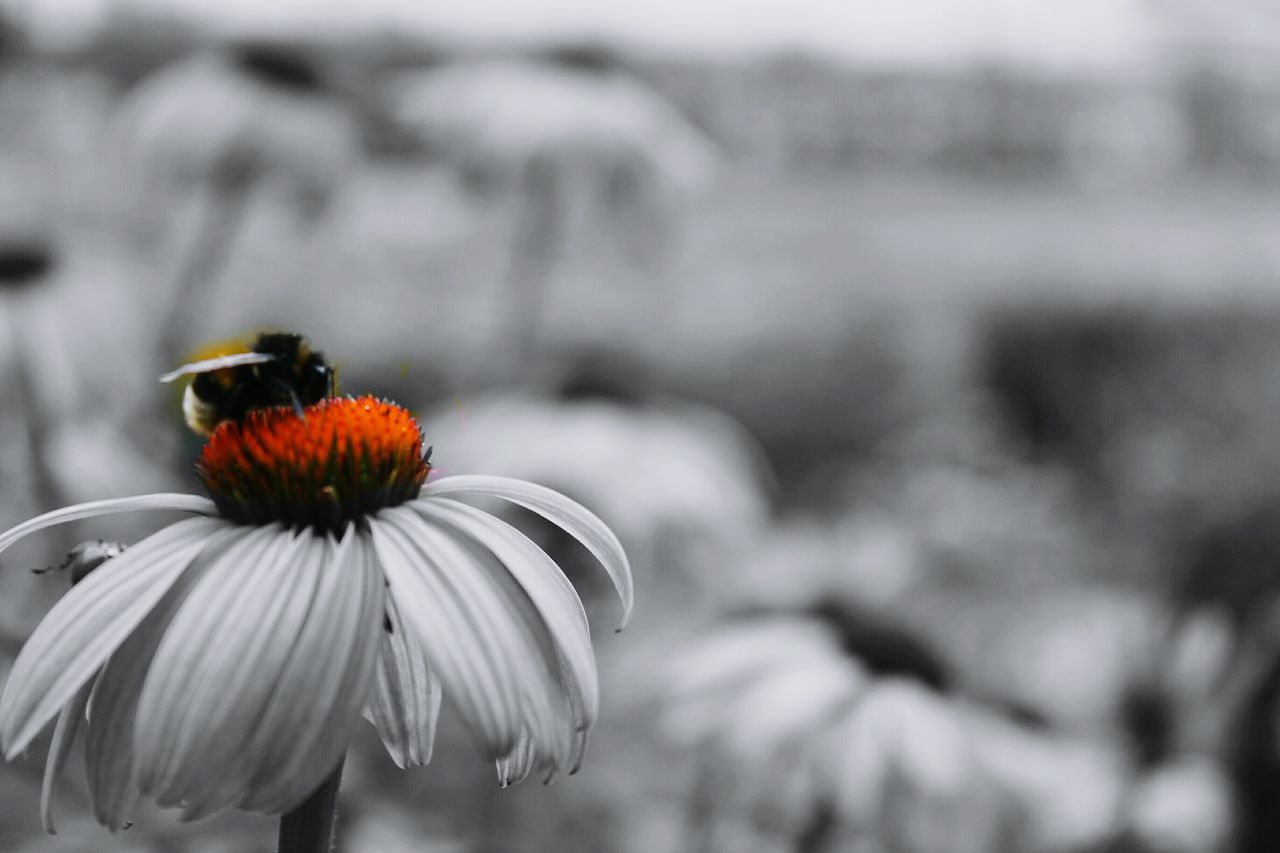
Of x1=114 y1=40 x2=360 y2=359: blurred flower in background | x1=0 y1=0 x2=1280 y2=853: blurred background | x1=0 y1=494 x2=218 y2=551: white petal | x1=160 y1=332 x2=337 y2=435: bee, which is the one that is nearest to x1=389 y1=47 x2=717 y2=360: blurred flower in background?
x1=0 y1=0 x2=1280 y2=853: blurred background

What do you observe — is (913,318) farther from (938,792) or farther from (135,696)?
(135,696)

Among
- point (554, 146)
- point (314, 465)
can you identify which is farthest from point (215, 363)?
point (554, 146)

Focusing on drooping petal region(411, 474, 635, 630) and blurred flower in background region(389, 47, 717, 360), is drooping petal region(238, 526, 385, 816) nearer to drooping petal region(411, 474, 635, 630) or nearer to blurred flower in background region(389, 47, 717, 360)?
drooping petal region(411, 474, 635, 630)

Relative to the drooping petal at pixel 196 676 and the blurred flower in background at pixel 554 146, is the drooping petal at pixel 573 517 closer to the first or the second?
the drooping petal at pixel 196 676

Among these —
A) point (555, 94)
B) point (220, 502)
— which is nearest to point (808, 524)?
point (555, 94)

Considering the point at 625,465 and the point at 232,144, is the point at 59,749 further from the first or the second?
the point at 232,144

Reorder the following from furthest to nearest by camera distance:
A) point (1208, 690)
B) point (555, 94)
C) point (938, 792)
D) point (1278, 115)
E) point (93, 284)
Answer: point (1278, 115), point (555, 94), point (93, 284), point (1208, 690), point (938, 792)

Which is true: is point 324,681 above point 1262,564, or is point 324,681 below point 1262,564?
above

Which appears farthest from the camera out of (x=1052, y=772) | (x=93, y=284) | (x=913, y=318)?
(x=913, y=318)
